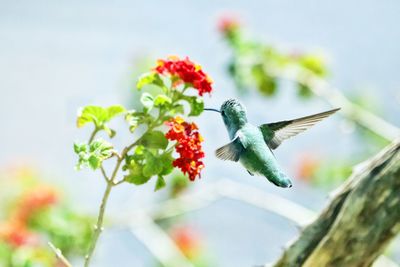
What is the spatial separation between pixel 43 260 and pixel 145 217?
1.14 metres

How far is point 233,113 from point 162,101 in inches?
4.0

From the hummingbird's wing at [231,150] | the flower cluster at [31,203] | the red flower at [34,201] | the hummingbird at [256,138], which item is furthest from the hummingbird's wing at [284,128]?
the red flower at [34,201]

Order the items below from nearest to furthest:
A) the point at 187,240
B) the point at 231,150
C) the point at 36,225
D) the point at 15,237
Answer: the point at 231,150, the point at 15,237, the point at 36,225, the point at 187,240

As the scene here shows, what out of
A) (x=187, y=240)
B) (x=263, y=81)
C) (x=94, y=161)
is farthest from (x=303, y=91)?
(x=94, y=161)

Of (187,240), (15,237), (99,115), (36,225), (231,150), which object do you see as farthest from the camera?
(187,240)

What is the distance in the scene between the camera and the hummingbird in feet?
3.24

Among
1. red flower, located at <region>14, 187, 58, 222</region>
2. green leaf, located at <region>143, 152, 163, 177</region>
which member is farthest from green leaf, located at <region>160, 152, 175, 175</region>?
red flower, located at <region>14, 187, 58, 222</region>

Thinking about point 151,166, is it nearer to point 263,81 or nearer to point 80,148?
point 80,148

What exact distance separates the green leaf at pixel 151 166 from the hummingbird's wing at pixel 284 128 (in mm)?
190

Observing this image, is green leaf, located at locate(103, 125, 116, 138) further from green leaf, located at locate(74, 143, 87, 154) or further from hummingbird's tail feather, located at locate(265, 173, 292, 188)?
hummingbird's tail feather, located at locate(265, 173, 292, 188)

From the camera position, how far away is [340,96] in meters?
2.69

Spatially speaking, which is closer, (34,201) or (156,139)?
(156,139)

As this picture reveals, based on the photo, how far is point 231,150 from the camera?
0.97 meters

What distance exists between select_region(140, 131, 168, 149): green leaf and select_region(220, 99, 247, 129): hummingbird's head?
0.09 meters
